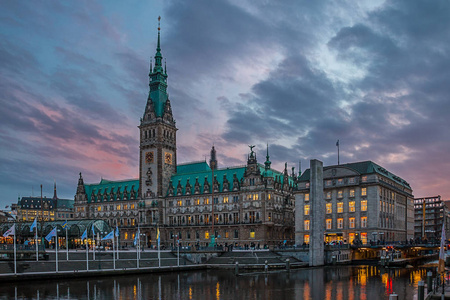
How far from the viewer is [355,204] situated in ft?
389

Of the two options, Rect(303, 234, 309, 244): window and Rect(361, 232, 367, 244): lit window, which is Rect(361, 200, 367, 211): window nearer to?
Rect(361, 232, 367, 244): lit window

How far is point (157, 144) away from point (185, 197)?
20338mm

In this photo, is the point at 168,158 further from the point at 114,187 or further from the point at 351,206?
the point at 351,206

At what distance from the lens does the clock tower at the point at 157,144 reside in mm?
158375

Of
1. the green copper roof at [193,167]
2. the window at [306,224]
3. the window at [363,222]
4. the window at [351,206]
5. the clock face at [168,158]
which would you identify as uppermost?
the clock face at [168,158]

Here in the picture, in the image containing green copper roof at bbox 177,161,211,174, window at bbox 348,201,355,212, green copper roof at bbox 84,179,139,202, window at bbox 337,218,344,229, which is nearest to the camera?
window at bbox 348,201,355,212

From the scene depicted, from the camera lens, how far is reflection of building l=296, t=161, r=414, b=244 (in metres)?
116

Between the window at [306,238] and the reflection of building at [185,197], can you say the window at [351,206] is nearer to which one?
the window at [306,238]

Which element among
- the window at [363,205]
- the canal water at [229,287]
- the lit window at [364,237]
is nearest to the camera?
the canal water at [229,287]

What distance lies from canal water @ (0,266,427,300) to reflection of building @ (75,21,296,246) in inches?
2229

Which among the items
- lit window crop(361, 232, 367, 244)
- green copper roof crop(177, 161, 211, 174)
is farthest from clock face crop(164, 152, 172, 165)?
lit window crop(361, 232, 367, 244)

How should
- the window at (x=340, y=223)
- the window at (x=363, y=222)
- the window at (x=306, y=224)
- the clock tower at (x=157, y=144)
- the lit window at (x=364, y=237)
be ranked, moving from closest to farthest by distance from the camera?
the lit window at (x=364, y=237) < the window at (x=363, y=222) < the window at (x=340, y=223) < the window at (x=306, y=224) < the clock tower at (x=157, y=144)

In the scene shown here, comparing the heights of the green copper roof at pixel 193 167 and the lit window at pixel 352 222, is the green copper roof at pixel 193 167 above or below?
above

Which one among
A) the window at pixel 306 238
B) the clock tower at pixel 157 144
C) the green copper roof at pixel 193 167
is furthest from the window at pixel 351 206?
the clock tower at pixel 157 144
